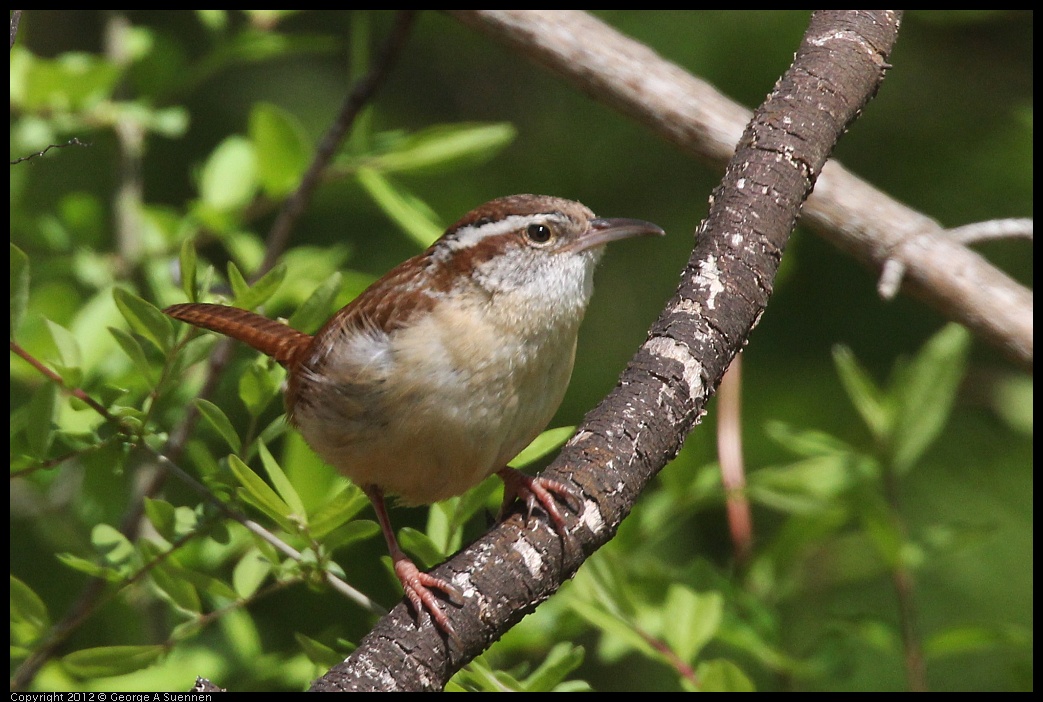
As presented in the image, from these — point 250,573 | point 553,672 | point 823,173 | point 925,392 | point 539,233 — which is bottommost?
point 250,573

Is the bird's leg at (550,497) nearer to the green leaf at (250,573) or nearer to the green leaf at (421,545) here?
the green leaf at (421,545)

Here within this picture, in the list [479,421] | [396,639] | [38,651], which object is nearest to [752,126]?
[479,421]

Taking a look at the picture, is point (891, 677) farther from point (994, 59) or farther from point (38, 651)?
point (38, 651)

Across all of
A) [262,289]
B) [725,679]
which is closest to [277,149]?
[262,289]

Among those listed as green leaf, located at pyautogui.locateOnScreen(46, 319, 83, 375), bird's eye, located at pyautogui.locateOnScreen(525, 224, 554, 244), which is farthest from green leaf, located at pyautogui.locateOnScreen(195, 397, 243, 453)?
bird's eye, located at pyautogui.locateOnScreen(525, 224, 554, 244)

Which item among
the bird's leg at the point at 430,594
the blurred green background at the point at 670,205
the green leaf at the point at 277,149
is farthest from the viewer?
the blurred green background at the point at 670,205

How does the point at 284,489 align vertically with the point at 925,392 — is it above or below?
below

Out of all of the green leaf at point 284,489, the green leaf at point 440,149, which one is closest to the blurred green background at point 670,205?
the green leaf at point 440,149

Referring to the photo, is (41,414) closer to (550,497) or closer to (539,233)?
(550,497)
